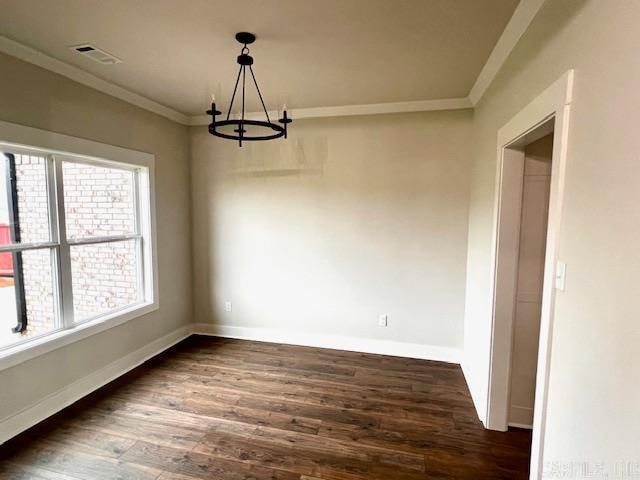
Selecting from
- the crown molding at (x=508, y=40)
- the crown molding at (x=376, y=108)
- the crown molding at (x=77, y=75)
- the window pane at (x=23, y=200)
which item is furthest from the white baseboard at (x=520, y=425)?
the crown molding at (x=77, y=75)

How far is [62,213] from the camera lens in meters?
2.64

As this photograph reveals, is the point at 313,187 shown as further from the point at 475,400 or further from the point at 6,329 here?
the point at 6,329

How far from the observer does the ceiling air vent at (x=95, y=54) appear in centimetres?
226

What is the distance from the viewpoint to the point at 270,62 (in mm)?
2461

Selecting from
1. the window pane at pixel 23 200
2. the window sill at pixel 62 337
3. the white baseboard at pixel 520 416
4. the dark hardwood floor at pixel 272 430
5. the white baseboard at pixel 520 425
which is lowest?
the dark hardwood floor at pixel 272 430

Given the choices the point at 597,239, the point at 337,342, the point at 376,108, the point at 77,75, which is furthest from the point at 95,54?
the point at 337,342

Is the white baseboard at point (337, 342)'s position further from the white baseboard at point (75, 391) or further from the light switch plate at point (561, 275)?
the light switch plate at point (561, 275)

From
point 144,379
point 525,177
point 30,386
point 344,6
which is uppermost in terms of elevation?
point 344,6

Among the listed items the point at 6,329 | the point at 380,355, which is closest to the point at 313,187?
the point at 380,355

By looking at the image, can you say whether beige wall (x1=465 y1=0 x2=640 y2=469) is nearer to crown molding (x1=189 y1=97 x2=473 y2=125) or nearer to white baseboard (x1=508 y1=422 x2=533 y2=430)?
white baseboard (x1=508 y1=422 x2=533 y2=430)

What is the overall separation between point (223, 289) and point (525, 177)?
11.1 ft

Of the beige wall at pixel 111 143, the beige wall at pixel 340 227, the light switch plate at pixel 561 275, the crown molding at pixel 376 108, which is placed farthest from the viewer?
the beige wall at pixel 340 227

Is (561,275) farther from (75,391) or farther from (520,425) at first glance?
(75,391)

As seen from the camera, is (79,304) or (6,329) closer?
(6,329)
